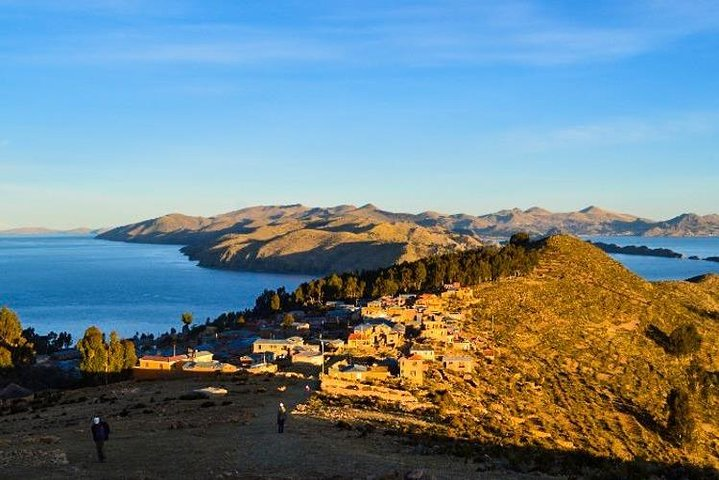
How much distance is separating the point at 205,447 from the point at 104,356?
36748 millimetres

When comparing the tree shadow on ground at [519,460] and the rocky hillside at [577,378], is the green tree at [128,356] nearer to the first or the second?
the rocky hillside at [577,378]

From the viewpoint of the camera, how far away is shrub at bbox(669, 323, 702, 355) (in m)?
68.8

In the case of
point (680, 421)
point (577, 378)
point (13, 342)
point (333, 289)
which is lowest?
point (680, 421)

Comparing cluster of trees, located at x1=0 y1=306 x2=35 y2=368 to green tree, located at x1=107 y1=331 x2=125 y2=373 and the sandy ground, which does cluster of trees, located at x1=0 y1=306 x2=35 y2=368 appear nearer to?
green tree, located at x1=107 y1=331 x2=125 y2=373

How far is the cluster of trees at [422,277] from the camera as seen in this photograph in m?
94.4

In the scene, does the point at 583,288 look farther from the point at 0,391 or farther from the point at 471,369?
the point at 0,391

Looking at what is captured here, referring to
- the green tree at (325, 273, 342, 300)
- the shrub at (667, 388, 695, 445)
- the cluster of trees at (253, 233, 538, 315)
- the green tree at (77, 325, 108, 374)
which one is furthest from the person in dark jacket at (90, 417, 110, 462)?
the green tree at (325, 273, 342, 300)

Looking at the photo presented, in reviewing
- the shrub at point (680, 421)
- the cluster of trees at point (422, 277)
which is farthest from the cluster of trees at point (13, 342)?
the shrub at point (680, 421)

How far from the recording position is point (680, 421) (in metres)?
48.4

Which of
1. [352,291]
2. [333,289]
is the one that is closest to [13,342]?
[352,291]

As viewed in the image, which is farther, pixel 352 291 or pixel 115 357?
pixel 352 291

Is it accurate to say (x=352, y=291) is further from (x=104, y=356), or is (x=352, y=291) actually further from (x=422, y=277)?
(x=104, y=356)

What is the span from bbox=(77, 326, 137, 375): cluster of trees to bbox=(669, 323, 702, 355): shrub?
53.7 metres

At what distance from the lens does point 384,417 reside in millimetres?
33031
